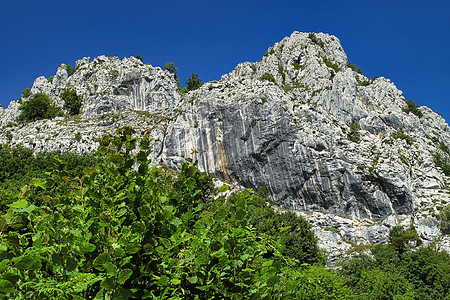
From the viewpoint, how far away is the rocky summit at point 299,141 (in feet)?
128

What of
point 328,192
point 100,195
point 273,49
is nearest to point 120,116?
point 328,192

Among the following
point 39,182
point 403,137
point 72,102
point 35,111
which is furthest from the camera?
point 35,111

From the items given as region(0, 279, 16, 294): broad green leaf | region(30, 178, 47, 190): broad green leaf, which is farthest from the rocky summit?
region(0, 279, 16, 294): broad green leaf

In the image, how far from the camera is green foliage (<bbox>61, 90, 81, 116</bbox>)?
59.0 metres

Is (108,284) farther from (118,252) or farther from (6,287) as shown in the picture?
(6,287)

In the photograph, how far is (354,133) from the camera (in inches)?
1837

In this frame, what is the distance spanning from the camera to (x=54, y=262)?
6.59 feet

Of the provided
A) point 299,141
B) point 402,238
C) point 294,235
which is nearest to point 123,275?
point 294,235

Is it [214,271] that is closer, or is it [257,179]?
[214,271]

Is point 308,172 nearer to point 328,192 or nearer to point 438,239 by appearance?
point 328,192

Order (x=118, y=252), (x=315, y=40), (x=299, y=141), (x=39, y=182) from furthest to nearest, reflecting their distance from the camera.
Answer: (x=315, y=40) < (x=299, y=141) < (x=39, y=182) < (x=118, y=252)

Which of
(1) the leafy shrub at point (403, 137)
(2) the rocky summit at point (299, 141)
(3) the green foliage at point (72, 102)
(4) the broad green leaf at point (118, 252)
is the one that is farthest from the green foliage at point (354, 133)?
(3) the green foliage at point (72, 102)

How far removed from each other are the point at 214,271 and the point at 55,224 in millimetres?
1385

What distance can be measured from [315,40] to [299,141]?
1965 inches
